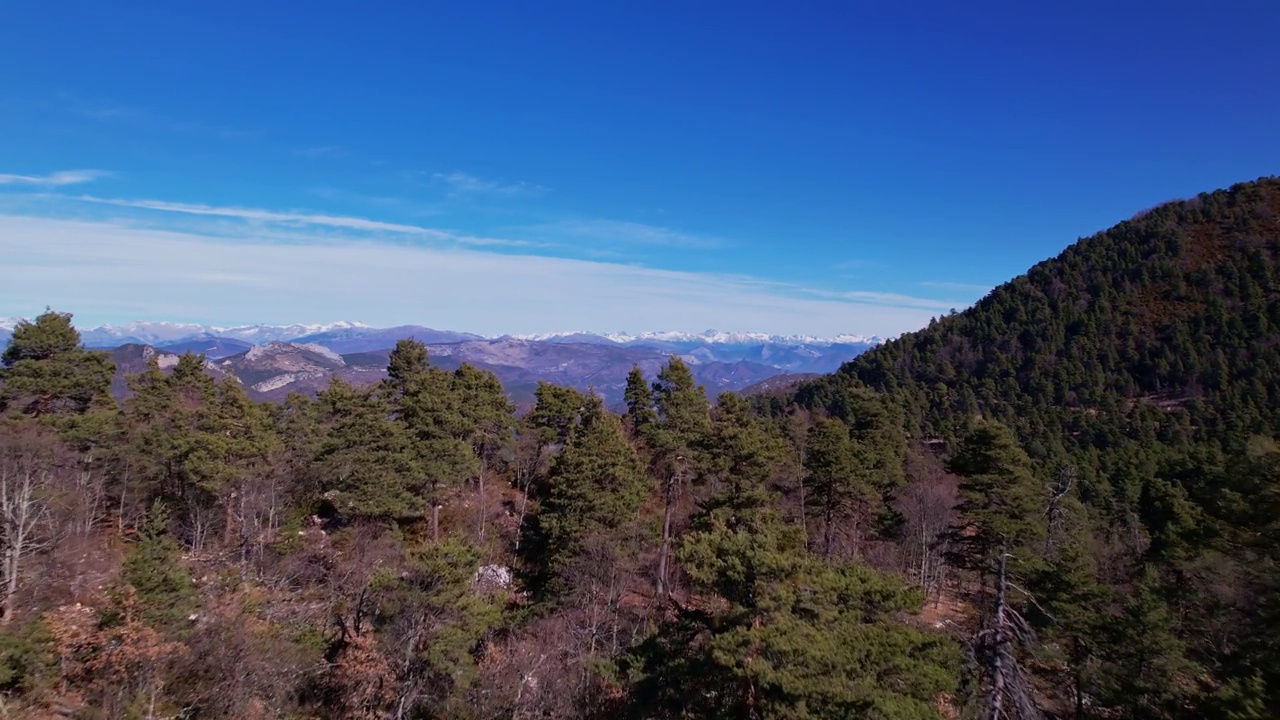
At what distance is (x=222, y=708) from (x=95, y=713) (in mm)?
2366

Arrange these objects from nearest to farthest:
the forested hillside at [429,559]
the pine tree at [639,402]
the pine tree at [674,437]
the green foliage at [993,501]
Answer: the forested hillside at [429,559]
the green foliage at [993,501]
the pine tree at [674,437]
the pine tree at [639,402]

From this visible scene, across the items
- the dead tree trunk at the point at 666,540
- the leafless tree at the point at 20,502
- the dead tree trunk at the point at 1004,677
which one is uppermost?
the dead tree trunk at the point at 1004,677

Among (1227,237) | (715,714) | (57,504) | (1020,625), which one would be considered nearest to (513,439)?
(57,504)

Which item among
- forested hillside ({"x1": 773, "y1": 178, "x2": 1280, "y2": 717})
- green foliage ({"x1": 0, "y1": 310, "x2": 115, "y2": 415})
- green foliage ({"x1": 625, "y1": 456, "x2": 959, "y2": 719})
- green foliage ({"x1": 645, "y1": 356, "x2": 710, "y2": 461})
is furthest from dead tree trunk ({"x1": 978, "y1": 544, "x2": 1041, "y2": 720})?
green foliage ({"x1": 0, "y1": 310, "x2": 115, "y2": 415})

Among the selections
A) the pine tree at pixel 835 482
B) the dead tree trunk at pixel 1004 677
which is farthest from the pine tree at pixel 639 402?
the dead tree trunk at pixel 1004 677

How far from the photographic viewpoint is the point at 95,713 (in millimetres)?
12180

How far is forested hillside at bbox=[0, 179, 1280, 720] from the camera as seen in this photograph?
1250 cm

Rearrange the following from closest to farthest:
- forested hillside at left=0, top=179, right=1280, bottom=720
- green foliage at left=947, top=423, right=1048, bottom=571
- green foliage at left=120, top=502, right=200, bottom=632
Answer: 1. forested hillside at left=0, top=179, right=1280, bottom=720
2. green foliage at left=120, top=502, right=200, bottom=632
3. green foliage at left=947, top=423, right=1048, bottom=571

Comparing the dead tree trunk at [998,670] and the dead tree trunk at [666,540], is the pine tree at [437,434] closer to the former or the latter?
the dead tree trunk at [666,540]

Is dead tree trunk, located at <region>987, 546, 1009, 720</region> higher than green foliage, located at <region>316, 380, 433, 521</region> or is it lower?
higher

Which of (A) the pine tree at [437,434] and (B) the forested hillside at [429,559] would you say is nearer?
(B) the forested hillside at [429,559]

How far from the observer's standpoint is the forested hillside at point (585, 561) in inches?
492

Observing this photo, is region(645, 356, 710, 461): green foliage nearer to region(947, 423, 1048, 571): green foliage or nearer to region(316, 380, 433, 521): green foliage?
region(947, 423, 1048, 571): green foliage

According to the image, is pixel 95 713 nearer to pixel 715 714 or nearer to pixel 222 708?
pixel 222 708
